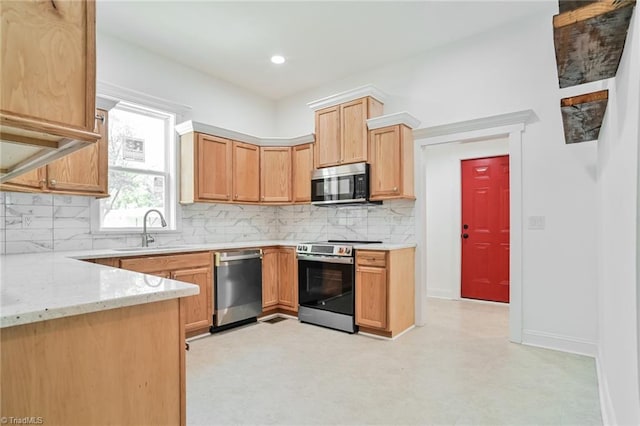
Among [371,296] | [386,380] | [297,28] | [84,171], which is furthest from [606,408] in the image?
[84,171]

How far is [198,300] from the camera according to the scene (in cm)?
353

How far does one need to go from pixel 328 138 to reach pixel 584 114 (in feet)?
9.05

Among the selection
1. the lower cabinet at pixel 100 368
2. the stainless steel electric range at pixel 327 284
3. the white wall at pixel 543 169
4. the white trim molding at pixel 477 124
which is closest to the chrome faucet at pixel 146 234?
the stainless steel electric range at pixel 327 284

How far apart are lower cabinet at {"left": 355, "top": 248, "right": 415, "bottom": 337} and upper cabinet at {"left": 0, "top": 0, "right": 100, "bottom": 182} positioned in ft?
9.63

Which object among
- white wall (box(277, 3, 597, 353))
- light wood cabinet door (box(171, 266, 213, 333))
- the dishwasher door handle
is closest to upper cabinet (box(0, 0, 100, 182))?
light wood cabinet door (box(171, 266, 213, 333))

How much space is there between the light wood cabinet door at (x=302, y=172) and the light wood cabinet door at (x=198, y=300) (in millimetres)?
1612

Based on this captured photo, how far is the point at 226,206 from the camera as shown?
15.2ft

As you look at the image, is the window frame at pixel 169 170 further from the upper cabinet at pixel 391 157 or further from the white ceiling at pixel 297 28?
the upper cabinet at pixel 391 157

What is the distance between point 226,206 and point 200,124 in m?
1.16

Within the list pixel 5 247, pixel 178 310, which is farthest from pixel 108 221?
pixel 178 310

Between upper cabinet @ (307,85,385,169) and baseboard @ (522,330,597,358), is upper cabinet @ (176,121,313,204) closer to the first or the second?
upper cabinet @ (307,85,385,169)

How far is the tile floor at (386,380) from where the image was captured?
2084mm

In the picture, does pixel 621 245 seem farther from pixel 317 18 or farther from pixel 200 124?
pixel 200 124

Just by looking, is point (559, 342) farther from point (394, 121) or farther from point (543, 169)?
point (394, 121)
